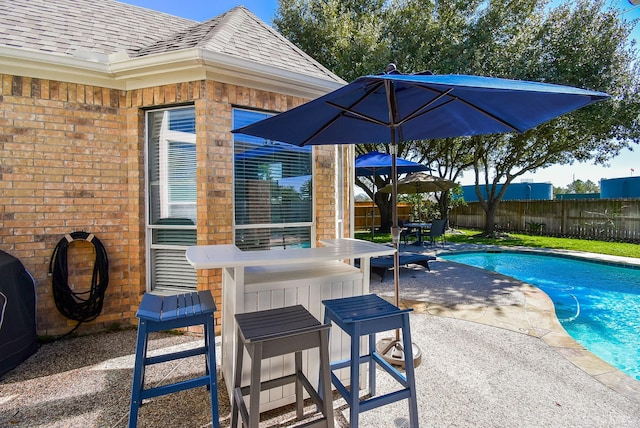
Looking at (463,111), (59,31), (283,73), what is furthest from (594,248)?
→ (59,31)

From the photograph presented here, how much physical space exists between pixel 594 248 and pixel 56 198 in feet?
44.7

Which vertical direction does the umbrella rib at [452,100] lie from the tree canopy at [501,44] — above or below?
below

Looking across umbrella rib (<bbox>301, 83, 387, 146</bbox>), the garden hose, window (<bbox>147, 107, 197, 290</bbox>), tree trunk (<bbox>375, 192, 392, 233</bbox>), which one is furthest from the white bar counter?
tree trunk (<bbox>375, 192, 392, 233</bbox>)

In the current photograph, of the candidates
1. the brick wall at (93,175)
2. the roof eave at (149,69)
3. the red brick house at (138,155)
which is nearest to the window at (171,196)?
the red brick house at (138,155)

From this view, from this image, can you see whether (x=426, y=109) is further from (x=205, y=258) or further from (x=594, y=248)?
(x=594, y=248)

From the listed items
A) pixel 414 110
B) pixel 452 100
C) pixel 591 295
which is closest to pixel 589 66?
pixel 591 295

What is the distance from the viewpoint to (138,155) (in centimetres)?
400

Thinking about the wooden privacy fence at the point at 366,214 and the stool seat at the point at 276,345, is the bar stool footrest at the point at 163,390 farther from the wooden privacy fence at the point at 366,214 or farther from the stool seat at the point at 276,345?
the wooden privacy fence at the point at 366,214

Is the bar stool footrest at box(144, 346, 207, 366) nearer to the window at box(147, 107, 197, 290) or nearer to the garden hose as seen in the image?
the window at box(147, 107, 197, 290)

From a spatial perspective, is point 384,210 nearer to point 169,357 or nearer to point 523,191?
point 169,357

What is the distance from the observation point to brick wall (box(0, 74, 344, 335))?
358 cm

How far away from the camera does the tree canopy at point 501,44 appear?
9.63 metres

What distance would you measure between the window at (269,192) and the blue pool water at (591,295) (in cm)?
423

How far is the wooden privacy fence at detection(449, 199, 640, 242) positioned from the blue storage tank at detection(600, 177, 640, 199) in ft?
33.9
